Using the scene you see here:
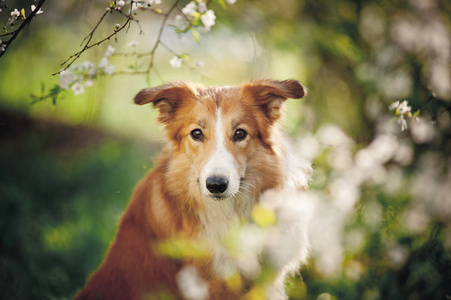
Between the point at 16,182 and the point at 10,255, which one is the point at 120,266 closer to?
the point at 10,255

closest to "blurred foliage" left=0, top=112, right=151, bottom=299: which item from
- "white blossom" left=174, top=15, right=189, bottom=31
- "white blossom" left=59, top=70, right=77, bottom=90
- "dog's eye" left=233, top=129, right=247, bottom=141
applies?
"white blossom" left=59, top=70, right=77, bottom=90

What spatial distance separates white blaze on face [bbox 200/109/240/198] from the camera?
2.46 meters

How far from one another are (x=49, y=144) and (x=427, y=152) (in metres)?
5.80

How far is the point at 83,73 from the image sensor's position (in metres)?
2.57

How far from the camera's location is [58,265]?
12.3 ft

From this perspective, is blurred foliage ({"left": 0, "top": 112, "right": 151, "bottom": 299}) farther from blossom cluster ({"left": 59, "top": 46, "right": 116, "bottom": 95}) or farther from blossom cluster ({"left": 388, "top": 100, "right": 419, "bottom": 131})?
blossom cluster ({"left": 388, "top": 100, "right": 419, "bottom": 131})

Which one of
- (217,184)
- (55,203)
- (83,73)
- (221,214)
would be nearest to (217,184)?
(217,184)

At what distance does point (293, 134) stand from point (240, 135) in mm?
1858

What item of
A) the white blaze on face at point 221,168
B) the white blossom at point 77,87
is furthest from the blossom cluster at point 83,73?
the white blaze on face at point 221,168

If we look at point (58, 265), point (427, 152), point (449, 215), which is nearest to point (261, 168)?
point (449, 215)

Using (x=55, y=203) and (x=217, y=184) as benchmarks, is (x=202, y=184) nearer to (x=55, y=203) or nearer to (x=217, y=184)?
(x=217, y=184)

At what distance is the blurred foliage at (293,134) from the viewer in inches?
116

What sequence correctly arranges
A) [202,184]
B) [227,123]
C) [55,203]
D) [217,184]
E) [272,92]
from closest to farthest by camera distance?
[217,184] → [202,184] → [227,123] → [272,92] → [55,203]

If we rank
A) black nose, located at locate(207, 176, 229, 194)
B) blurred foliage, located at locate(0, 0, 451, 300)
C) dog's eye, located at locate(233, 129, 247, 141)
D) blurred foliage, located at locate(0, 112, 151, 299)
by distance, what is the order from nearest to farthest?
black nose, located at locate(207, 176, 229, 194) < dog's eye, located at locate(233, 129, 247, 141) < blurred foliage, located at locate(0, 0, 451, 300) < blurred foliage, located at locate(0, 112, 151, 299)
